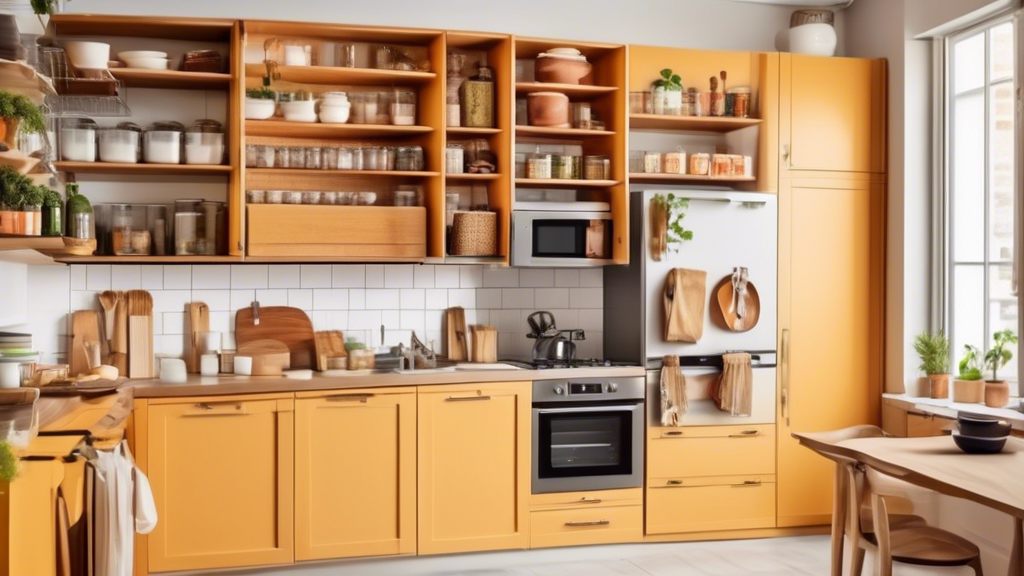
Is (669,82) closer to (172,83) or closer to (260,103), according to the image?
(260,103)

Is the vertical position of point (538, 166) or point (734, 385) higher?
point (538, 166)

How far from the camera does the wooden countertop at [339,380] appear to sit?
4.90m

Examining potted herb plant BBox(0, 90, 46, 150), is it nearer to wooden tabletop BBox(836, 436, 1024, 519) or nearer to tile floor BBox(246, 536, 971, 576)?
tile floor BBox(246, 536, 971, 576)

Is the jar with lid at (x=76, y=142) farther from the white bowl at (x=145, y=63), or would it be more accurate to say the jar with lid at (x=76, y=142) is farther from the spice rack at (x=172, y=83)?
the white bowl at (x=145, y=63)

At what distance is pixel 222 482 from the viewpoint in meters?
4.95

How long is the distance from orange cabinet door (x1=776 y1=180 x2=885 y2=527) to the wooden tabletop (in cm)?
154

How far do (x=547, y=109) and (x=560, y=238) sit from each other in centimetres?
68

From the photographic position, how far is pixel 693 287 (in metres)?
5.57

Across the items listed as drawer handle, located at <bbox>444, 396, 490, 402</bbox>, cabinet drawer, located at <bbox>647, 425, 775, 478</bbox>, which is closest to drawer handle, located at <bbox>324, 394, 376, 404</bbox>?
drawer handle, located at <bbox>444, 396, 490, 402</bbox>

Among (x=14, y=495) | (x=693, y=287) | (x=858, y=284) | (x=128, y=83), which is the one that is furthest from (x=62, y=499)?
(x=858, y=284)

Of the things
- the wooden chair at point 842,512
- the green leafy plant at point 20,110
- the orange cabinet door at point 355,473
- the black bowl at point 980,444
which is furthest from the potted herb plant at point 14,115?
the black bowl at point 980,444

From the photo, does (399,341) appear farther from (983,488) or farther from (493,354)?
(983,488)

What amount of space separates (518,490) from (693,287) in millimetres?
1378

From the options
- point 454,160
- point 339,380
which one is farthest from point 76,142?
point 454,160
